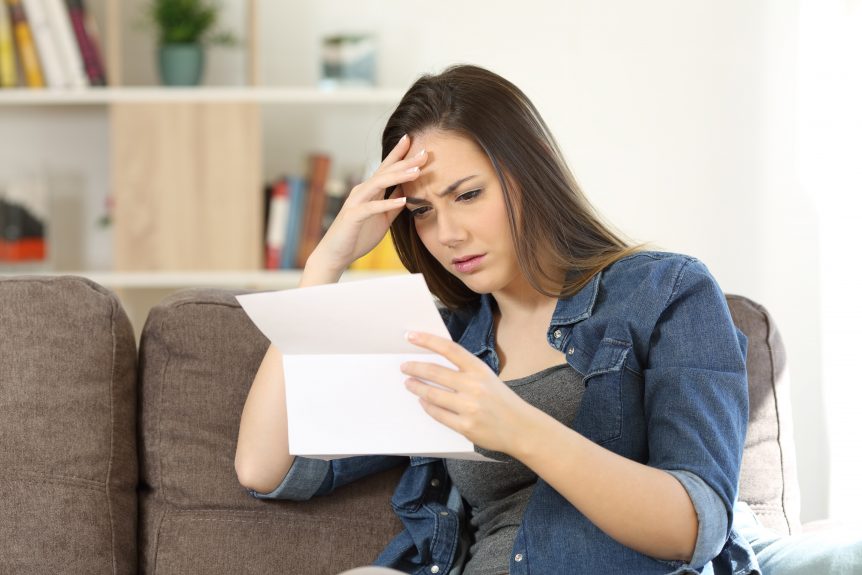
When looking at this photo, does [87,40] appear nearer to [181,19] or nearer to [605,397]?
[181,19]

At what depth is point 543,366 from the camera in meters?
1.55

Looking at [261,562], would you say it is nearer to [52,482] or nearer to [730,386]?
[52,482]

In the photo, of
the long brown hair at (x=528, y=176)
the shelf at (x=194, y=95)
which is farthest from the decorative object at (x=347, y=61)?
the long brown hair at (x=528, y=176)

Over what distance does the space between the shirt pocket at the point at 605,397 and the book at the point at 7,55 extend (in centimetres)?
245

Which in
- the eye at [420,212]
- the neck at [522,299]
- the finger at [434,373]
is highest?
the eye at [420,212]

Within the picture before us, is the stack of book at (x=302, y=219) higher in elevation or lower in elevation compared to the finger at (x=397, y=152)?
lower

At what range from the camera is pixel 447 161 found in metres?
1.55

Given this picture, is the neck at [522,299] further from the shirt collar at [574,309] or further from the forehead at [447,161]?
the forehead at [447,161]

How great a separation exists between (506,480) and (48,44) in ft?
7.64

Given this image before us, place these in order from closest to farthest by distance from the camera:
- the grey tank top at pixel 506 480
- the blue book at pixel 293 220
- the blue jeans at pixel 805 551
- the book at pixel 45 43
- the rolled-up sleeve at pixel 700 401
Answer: the rolled-up sleeve at pixel 700 401, the blue jeans at pixel 805 551, the grey tank top at pixel 506 480, the book at pixel 45 43, the blue book at pixel 293 220

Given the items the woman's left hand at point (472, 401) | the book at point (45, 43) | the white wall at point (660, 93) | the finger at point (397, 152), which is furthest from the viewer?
the white wall at point (660, 93)

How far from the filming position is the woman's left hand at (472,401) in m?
1.15

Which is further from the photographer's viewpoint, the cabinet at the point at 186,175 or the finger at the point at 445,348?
the cabinet at the point at 186,175

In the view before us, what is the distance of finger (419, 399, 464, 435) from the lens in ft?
3.81
